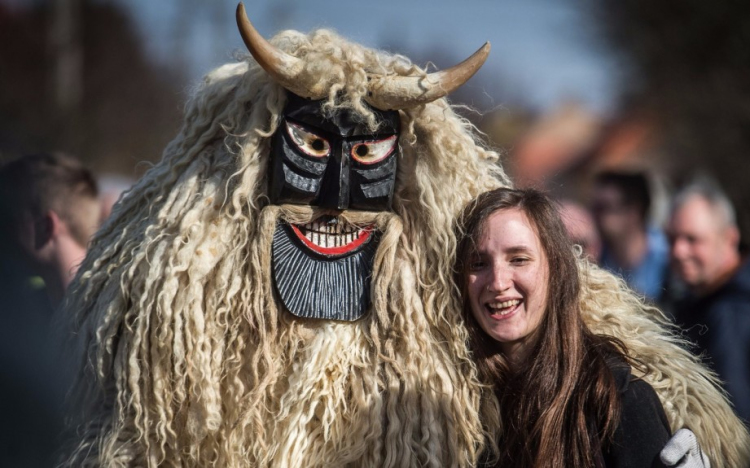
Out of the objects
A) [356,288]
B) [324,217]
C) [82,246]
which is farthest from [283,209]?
[82,246]

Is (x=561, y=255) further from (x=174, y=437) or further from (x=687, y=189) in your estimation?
(x=687, y=189)

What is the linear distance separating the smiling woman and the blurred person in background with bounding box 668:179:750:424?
1.09 metres

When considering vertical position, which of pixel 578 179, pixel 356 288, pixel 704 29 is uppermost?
pixel 704 29

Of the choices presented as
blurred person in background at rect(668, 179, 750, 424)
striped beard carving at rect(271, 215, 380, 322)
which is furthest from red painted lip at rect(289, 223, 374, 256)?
blurred person in background at rect(668, 179, 750, 424)

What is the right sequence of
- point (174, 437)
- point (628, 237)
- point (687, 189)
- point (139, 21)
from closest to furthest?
point (174, 437), point (687, 189), point (628, 237), point (139, 21)

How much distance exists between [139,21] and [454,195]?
22452 mm

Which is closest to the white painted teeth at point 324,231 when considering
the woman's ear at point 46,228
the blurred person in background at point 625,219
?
the woman's ear at point 46,228

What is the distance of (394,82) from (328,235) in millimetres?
596

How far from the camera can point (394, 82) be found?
2.95 m

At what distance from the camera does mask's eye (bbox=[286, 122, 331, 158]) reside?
116 inches

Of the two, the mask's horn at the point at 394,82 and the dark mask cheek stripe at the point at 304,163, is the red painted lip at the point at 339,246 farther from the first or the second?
the mask's horn at the point at 394,82

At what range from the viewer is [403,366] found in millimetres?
2973

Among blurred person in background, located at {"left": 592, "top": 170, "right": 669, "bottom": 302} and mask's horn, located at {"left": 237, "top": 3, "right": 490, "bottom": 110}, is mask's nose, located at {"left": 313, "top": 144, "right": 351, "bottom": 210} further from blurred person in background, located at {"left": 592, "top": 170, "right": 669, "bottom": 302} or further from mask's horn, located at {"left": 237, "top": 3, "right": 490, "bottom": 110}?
blurred person in background, located at {"left": 592, "top": 170, "right": 669, "bottom": 302}

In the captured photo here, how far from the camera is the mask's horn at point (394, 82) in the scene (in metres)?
2.87
